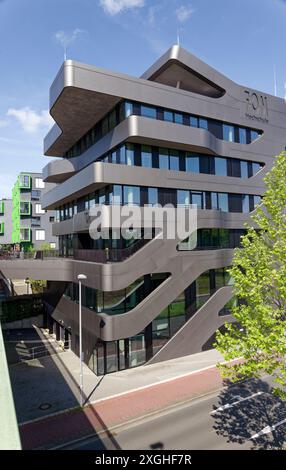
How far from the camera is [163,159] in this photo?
28.6 meters

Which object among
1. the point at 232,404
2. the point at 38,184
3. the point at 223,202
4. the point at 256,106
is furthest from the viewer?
the point at 38,184

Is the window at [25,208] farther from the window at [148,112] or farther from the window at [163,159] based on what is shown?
the window at [148,112]

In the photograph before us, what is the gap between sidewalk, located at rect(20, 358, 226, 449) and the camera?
1638 centimetres

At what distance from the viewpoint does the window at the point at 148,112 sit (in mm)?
26766

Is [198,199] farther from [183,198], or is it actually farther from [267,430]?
[267,430]

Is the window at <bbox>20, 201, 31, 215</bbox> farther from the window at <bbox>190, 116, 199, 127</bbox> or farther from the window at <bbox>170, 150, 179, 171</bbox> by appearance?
the window at <bbox>190, 116, 199, 127</bbox>

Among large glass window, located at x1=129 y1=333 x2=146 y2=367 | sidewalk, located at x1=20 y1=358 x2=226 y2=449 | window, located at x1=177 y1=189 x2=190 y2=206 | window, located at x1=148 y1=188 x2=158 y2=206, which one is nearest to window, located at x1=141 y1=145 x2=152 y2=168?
window, located at x1=148 y1=188 x2=158 y2=206

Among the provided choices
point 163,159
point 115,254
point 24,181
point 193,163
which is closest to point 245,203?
point 193,163

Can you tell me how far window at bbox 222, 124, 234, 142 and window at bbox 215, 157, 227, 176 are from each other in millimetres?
2252

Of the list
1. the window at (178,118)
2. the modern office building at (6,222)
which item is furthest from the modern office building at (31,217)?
the window at (178,118)

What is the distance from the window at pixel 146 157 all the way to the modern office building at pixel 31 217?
4663 centimetres

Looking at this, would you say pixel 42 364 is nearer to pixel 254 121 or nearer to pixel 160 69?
pixel 160 69

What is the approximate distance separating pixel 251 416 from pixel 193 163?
2104 cm

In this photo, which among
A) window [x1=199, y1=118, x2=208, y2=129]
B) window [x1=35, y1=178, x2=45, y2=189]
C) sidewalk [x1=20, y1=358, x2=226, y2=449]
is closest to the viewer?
sidewalk [x1=20, y1=358, x2=226, y2=449]
